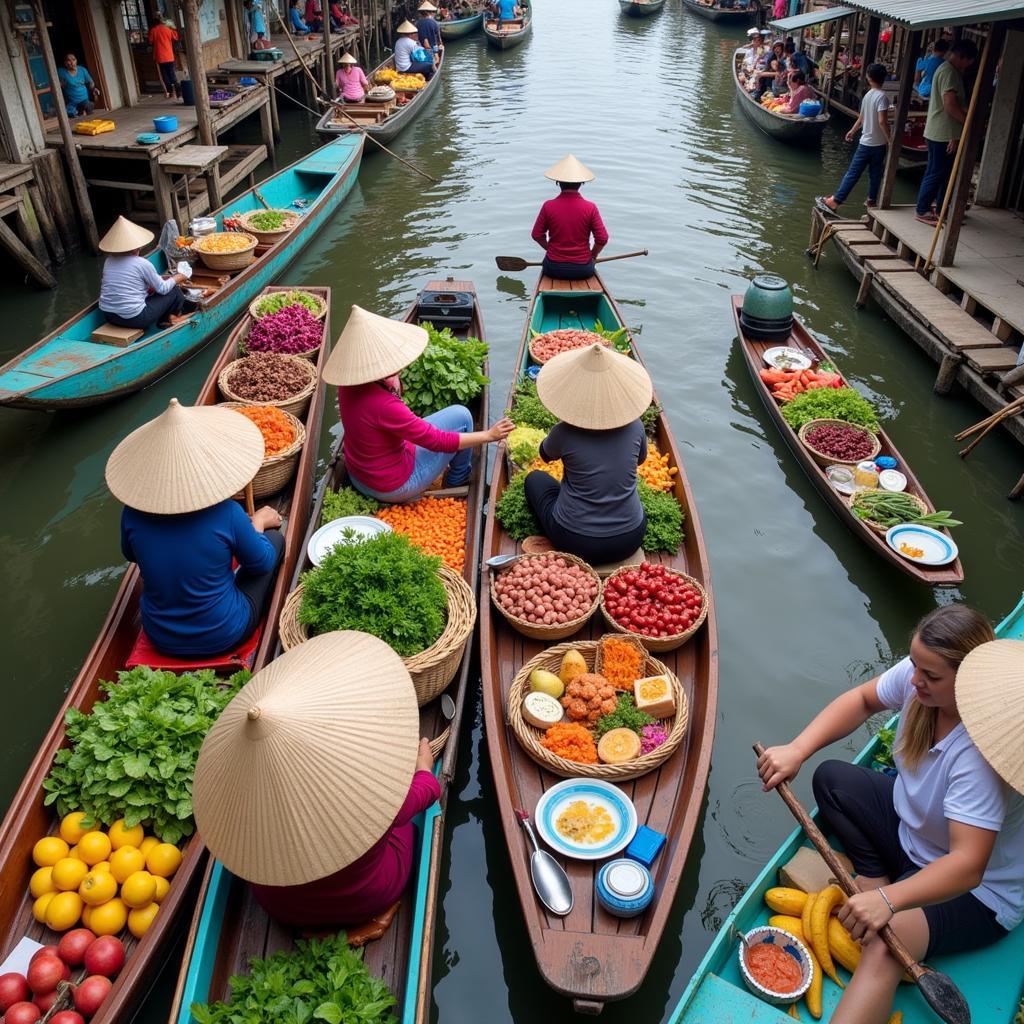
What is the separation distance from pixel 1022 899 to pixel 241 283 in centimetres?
907

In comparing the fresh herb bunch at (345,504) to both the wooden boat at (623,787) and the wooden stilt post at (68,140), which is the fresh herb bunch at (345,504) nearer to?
the wooden boat at (623,787)

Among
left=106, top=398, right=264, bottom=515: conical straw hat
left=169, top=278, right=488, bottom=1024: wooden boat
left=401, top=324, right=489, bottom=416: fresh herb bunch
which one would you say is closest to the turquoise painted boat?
left=169, top=278, right=488, bottom=1024: wooden boat

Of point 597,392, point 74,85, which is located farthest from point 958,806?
point 74,85

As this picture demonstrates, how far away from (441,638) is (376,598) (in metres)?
0.41

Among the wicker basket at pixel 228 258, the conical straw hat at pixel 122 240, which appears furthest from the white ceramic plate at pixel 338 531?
the wicker basket at pixel 228 258

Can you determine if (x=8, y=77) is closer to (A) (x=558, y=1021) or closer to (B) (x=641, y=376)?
(B) (x=641, y=376)

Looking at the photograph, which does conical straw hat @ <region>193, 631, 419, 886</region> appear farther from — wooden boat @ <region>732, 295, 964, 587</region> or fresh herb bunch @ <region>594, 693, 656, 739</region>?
wooden boat @ <region>732, 295, 964, 587</region>

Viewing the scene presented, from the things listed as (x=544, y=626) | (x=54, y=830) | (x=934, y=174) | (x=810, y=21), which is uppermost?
(x=810, y=21)

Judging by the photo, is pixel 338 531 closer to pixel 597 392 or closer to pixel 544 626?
pixel 544 626

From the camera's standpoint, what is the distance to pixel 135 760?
4.04 metres

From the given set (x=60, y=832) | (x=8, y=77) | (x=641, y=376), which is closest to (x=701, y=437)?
(x=641, y=376)

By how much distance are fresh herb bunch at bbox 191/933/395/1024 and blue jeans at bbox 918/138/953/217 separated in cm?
1121

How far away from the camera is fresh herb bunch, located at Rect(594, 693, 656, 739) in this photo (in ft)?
14.5

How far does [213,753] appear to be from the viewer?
115 inches
